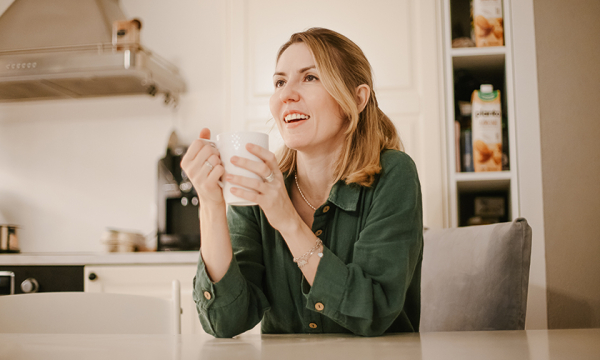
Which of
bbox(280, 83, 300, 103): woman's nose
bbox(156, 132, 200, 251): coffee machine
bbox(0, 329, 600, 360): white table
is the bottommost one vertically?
bbox(0, 329, 600, 360): white table

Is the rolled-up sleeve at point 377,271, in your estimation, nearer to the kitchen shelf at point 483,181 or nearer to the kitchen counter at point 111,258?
the kitchen shelf at point 483,181

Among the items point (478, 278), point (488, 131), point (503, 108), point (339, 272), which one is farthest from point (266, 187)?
point (503, 108)

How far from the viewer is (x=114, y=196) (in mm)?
2719

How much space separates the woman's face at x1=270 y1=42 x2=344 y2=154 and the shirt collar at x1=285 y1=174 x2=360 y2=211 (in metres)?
0.11

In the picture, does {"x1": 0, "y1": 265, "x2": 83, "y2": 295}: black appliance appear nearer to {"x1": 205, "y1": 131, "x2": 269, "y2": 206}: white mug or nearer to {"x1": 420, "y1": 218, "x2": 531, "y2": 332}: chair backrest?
{"x1": 420, "y1": 218, "x2": 531, "y2": 332}: chair backrest

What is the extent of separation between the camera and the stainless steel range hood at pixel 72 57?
2.28m

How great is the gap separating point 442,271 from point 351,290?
81cm

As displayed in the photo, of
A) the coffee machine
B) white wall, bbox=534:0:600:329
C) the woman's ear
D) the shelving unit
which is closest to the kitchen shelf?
the shelving unit

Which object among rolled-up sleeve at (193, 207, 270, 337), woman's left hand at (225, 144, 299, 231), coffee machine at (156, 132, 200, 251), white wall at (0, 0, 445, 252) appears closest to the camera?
woman's left hand at (225, 144, 299, 231)

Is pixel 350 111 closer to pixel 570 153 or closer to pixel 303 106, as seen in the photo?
pixel 303 106

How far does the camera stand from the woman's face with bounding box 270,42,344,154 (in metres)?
0.94

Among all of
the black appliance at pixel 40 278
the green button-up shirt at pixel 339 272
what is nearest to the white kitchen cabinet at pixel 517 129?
the green button-up shirt at pixel 339 272

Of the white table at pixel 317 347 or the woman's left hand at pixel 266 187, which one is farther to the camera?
the woman's left hand at pixel 266 187

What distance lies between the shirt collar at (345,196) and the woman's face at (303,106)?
0.35ft
